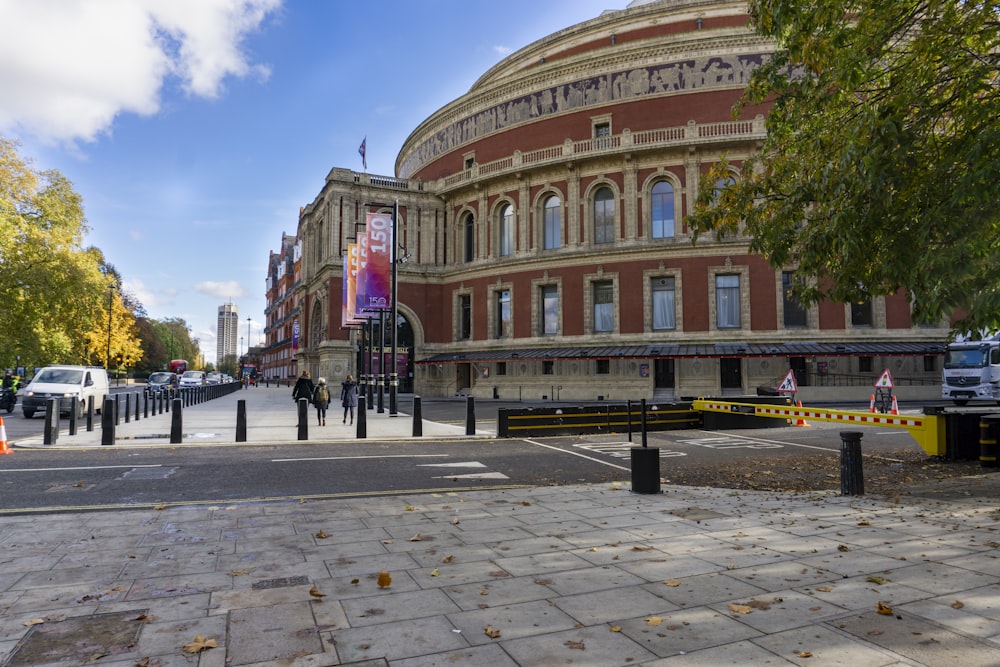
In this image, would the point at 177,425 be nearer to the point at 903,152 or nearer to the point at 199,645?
the point at 199,645

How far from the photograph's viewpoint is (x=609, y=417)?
17516mm

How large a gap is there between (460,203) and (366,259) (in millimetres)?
20994

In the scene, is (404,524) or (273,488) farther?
(273,488)

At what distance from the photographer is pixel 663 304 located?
120 feet

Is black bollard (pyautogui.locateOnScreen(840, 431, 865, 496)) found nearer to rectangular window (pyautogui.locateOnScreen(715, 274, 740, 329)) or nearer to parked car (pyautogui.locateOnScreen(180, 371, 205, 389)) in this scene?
rectangular window (pyautogui.locateOnScreen(715, 274, 740, 329))

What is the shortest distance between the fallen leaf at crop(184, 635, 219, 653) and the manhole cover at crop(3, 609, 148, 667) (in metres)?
0.33

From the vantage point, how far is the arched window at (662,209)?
3694cm

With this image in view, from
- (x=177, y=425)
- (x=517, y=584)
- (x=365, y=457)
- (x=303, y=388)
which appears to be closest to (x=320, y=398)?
(x=303, y=388)

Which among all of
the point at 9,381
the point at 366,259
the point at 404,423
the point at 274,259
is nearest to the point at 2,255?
the point at 9,381

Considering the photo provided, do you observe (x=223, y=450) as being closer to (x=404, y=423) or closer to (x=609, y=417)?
(x=404, y=423)

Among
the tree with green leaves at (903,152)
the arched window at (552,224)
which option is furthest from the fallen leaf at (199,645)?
the arched window at (552,224)

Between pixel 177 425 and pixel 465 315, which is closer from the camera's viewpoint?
pixel 177 425

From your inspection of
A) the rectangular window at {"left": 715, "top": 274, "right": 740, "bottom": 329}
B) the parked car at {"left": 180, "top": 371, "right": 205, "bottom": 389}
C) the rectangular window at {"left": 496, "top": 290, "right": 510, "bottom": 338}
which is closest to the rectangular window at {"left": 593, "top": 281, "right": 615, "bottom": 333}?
the rectangular window at {"left": 715, "top": 274, "right": 740, "bottom": 329}

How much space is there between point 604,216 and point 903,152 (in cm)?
3125
